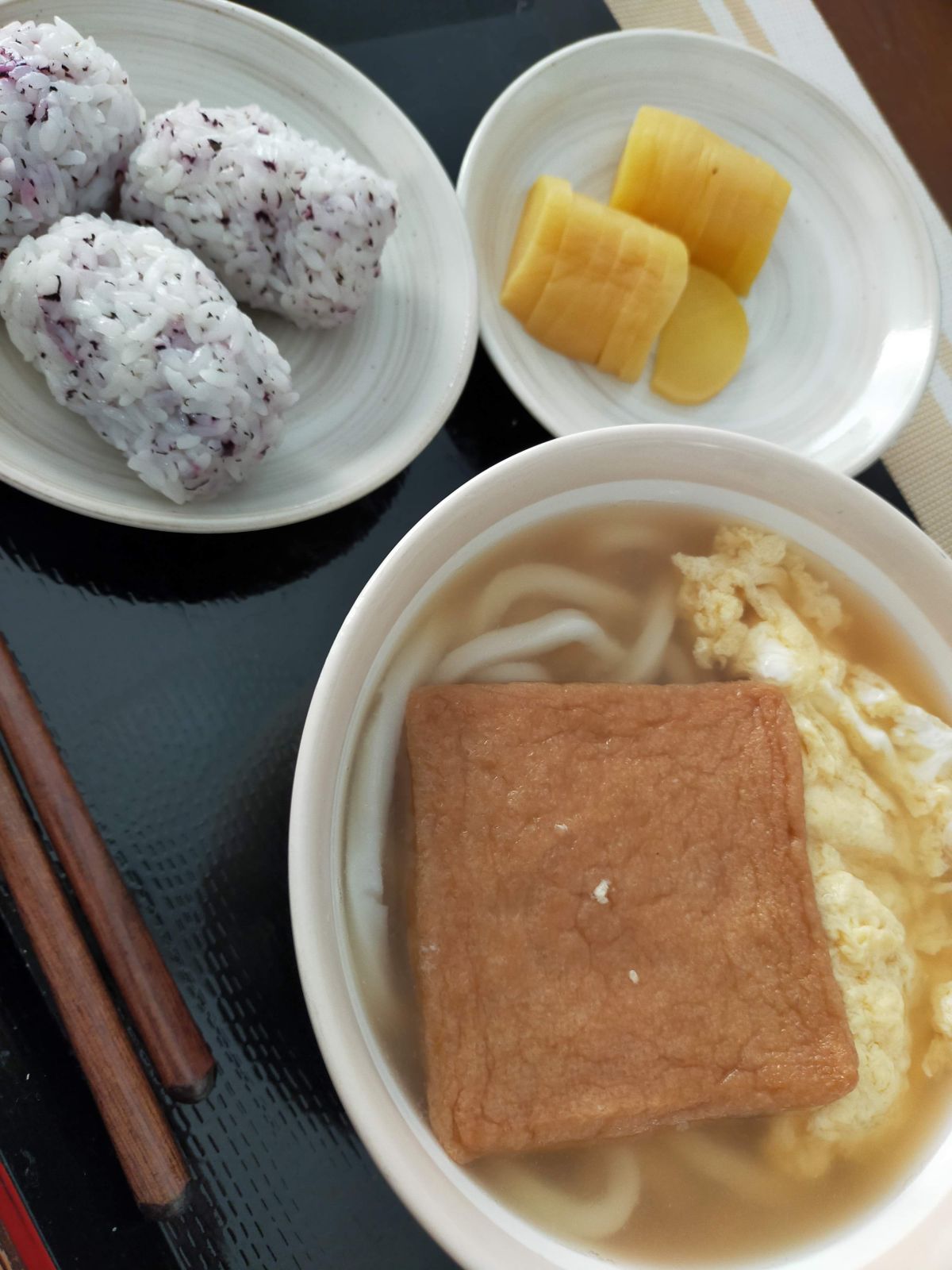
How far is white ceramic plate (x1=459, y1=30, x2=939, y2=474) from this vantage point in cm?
145

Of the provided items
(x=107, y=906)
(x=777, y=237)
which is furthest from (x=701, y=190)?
(x=107, y=906)

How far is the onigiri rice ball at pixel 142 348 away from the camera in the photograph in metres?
1.06

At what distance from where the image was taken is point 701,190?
147cm

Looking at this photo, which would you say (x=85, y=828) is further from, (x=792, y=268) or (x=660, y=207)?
(x=792, y=268)

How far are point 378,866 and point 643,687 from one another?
13.0 inches

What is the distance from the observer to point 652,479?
1.05 m

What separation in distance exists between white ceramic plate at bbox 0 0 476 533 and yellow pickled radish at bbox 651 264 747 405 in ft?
1.10

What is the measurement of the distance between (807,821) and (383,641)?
49 centimetres

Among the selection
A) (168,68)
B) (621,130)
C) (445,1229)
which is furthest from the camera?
(621,130)

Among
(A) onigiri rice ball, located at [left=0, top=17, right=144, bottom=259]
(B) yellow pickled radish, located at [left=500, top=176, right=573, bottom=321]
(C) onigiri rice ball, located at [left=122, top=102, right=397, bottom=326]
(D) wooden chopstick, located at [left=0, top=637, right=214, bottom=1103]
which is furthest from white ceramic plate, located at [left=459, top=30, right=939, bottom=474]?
(D) wooden chopstick, located at [left=0, top=637, right=214, bottom=1103]

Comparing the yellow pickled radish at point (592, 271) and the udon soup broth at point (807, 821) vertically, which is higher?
the yellow pickled radish at point (592, 271)

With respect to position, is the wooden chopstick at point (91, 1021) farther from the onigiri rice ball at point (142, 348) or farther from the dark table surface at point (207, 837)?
the onigiri rice ball at point (142, 348)

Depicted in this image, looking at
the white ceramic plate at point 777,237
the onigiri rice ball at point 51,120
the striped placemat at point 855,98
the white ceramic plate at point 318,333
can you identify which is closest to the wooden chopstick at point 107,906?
the white ceramic plate at point 318,333

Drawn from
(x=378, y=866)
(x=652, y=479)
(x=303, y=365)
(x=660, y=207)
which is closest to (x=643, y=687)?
(x=652, y=479)
